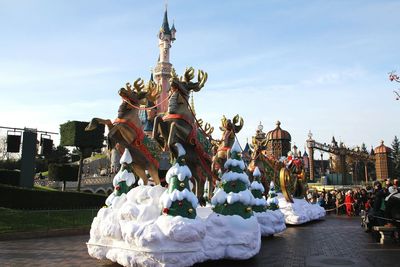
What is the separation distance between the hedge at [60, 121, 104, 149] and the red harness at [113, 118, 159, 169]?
22.0 meters

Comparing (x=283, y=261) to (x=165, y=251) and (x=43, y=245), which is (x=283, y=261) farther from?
(x=43, y=245)

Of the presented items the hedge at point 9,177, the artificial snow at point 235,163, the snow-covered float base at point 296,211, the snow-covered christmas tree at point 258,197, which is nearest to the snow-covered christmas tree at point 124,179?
the artificial snow at point 235,163

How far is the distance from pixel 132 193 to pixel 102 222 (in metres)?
0.92

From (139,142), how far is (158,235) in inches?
123

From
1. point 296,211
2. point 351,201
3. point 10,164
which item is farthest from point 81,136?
point 10,164

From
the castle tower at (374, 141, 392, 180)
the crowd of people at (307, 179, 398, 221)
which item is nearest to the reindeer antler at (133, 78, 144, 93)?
the crowd of people at (307, 179, 398, 221)

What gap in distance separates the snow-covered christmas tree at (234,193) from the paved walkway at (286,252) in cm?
119

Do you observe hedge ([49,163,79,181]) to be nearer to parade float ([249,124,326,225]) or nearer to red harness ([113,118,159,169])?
parade float ([249,124,326,225])

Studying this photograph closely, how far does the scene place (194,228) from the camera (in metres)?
7.25

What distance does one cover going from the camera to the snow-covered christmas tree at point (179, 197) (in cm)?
746

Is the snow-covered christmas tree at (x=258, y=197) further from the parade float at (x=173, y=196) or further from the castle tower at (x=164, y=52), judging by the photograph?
the castle tower at (x=164, y=52)

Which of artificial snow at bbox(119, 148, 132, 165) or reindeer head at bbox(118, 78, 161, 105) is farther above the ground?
reindeer head at bbox(118, 78, 161, 105)

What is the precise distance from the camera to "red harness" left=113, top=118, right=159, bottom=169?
9242 millimetres

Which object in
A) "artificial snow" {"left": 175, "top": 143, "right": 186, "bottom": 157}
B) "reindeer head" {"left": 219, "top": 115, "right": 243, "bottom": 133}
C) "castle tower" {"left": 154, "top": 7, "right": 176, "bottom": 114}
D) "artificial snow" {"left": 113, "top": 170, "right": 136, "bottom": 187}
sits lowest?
"artificial snow" {"left": 113, "top": 170, "right": 136, "bottom": 187}
